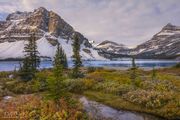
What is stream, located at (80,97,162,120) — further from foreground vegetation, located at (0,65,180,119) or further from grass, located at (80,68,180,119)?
grass, located at (80,68,180,119)

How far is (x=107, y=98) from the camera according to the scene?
2928 cm

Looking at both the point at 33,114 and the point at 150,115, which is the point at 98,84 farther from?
the point at 33,114

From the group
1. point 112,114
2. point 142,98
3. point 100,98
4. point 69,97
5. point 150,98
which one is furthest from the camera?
point 100,98

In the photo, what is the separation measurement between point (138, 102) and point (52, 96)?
8.26 m

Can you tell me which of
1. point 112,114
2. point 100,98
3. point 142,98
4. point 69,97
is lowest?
point 112,114

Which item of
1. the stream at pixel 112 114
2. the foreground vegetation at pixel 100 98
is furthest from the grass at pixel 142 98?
the stream at pixel 112 114

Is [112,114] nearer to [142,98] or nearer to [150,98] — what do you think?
[142,98]

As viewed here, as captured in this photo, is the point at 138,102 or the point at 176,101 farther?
the point at 138,102

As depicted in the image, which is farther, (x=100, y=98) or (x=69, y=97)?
(x=100, y=98)

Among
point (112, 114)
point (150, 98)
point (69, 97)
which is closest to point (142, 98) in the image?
point (150, 98)

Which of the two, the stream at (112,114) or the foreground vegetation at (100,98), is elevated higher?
the foreground vegetation at (100,98)

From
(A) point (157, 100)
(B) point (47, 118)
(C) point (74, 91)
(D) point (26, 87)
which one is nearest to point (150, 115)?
(A) point (157, 100)

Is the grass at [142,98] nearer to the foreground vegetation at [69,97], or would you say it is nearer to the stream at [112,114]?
the foreground vegetation at [69,97]

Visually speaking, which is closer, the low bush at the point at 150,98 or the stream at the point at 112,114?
the stream at the point at 112,114
